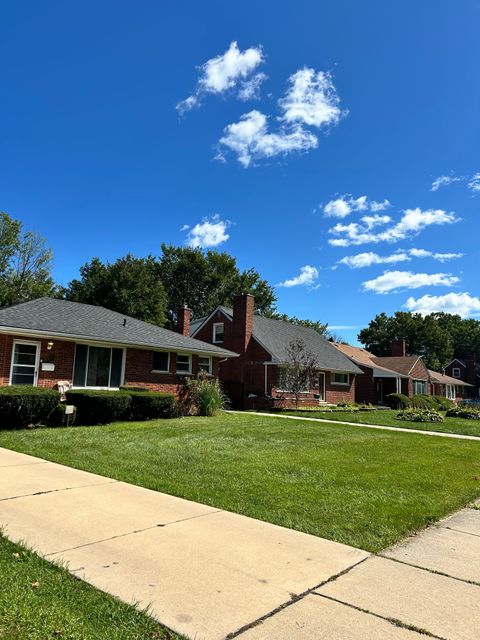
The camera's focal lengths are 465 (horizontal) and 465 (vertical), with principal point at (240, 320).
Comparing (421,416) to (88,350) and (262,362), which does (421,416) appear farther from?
(88,350)

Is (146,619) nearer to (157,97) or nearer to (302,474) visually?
(302,474)

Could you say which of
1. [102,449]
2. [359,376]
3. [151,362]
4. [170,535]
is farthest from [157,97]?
[359,376]

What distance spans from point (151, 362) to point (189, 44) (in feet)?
38.2

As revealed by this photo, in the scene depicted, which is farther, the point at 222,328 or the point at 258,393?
the point at 222,328

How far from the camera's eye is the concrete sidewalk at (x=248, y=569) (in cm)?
312

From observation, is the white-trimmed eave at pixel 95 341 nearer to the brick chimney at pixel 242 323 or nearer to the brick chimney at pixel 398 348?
the brick chimney at pixel 242 323

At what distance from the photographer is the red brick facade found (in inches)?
595

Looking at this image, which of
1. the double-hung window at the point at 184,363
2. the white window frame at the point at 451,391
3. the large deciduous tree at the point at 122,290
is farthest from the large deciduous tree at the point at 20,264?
the white window frame at the point at 451,391

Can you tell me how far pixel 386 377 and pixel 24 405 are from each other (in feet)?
108

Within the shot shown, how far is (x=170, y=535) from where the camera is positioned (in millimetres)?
4754

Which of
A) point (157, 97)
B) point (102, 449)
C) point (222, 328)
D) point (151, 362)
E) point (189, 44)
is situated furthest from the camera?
point (222, 328)

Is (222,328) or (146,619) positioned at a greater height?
(222,328)

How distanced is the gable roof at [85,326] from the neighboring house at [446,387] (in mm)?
36834

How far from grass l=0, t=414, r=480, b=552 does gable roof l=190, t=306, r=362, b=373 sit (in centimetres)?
1530
